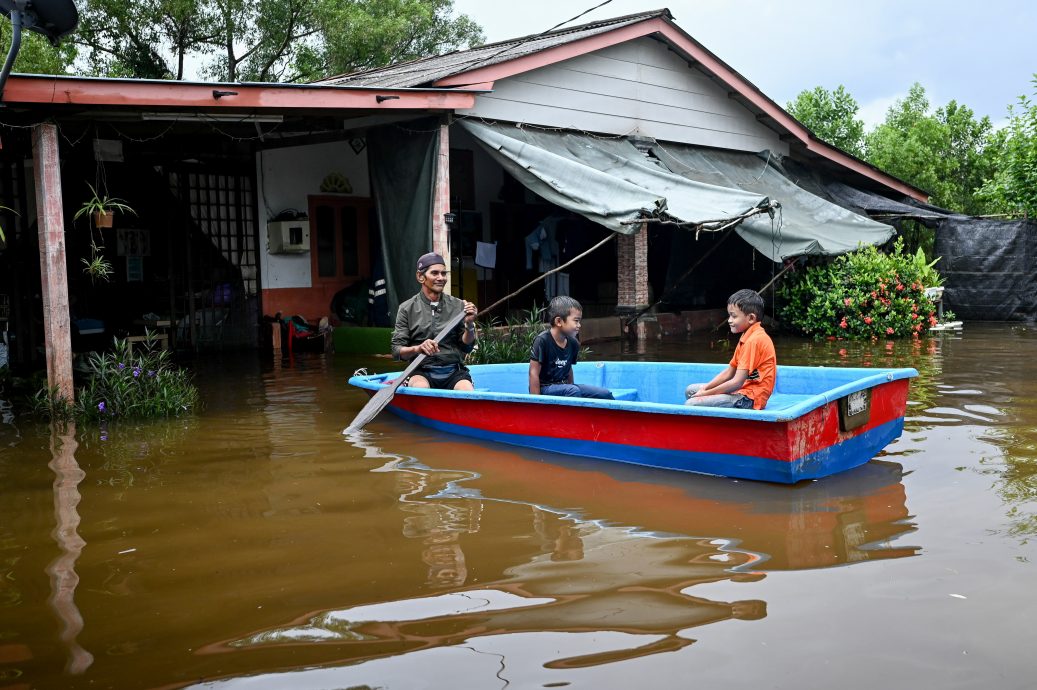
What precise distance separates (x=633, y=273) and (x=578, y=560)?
34.0ft

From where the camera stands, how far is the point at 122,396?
29.1 ft

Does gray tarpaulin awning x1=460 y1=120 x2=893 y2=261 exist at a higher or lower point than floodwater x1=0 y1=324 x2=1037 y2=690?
higher

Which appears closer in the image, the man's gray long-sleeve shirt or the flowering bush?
the man's gray long-sleeve shirt

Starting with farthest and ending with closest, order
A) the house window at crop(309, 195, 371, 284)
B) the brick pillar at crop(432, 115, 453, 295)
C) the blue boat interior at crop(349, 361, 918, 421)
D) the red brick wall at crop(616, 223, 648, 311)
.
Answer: the house window at crop(309, 195, 371, 284)
the red brick wall at crop(616, 223, 648, 311)
the brick pillar at crop(432, 115, 453, 295)
the blue boat interior at crop(349, 361, 918, 421)

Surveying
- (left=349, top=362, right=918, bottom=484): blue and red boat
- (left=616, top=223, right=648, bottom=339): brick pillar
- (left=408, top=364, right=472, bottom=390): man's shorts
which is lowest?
(left=349, top=362, right=918, bottom=484): blue and red boat

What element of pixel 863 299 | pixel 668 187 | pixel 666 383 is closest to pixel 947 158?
pixel 863 299

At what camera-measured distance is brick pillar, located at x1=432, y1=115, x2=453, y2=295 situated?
1163 centimetres

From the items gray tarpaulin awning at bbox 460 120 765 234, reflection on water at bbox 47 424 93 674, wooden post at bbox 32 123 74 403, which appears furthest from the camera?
gray tarpaulin awning at bbox 460 120 765 234

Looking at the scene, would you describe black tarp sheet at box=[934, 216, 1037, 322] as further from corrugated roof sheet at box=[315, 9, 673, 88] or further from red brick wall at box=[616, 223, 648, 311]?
corrugated roof sheet at box=[315, 9, 673, 88]

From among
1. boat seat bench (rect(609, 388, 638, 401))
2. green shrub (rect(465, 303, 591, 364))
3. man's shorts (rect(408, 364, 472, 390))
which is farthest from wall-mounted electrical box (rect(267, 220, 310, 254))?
boat seat bench (rect(609, 388, 638, 401))

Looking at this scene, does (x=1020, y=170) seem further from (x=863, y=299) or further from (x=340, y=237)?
(x=340, y=237)

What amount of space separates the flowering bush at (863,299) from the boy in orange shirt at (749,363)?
8762mm

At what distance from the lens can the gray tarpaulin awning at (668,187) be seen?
1168 cm

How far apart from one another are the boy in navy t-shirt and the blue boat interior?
0.65 ft
